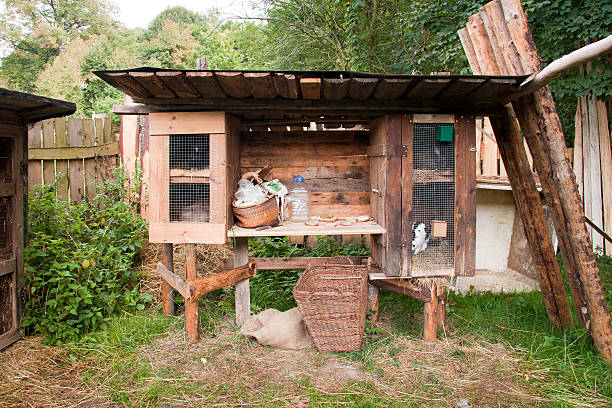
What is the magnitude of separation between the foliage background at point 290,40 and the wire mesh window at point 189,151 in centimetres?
485

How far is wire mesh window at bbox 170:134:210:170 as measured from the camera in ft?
13.4

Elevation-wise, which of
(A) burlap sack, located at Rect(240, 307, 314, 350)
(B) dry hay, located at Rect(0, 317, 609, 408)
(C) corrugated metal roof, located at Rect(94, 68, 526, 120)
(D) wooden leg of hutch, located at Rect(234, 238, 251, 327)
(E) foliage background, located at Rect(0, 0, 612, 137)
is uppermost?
(E) foliage background, located at Rect(0, 0, 612, 137)

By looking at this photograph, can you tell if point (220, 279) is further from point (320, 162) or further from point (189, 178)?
point (320, 162)

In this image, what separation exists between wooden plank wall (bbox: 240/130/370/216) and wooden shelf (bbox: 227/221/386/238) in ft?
2.02

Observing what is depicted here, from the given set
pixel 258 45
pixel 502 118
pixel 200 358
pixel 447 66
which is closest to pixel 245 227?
pixel 200 358

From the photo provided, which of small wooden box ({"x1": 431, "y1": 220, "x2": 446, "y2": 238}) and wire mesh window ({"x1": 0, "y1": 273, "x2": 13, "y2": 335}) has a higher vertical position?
small wooden box ({"x1": 431, "y1": 220, "x2": 446, "y2": 238})

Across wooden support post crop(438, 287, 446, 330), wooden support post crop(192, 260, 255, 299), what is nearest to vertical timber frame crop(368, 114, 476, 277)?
wooden support post crop(438, 287, 446, 330)

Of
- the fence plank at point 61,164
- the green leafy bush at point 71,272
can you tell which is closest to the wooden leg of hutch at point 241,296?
the green leafy bush at point 71,272

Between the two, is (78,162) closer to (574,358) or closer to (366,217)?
(366,217)

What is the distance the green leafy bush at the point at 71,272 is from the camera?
4254 mm

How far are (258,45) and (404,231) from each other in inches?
420

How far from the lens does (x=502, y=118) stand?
4.41 m

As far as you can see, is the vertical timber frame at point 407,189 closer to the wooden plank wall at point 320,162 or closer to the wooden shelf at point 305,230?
the wooden shelf at point 305,230

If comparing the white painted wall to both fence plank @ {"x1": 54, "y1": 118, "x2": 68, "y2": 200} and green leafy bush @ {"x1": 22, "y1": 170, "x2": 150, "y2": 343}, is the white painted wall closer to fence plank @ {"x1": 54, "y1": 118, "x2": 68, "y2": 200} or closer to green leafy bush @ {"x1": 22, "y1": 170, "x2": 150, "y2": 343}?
green leafy bush @ {"x1": 22, "y1": 170, "x2": 150, "y2": 343}
